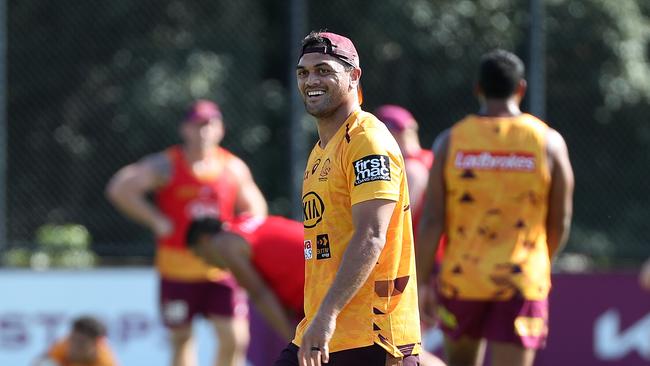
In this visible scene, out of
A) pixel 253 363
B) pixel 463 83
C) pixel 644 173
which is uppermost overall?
pixel 463 83

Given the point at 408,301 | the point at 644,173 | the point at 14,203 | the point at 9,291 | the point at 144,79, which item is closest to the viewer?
the point at 408,301

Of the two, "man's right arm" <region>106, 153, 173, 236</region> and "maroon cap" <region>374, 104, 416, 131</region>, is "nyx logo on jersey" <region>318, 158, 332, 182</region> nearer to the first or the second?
"maroon cap" <region>374, 104, 416, 131</region>

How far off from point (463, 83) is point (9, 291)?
4904 mm

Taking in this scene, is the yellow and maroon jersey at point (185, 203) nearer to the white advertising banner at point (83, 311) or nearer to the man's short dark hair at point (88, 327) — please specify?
the white advertising banner at point (83, 311)

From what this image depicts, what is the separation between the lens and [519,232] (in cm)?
707

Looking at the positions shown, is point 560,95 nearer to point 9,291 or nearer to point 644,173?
point 644,173

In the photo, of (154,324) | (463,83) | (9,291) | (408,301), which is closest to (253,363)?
(154,324)

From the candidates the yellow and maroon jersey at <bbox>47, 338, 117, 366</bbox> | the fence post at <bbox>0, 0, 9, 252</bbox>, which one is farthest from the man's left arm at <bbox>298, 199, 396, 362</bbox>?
the fence post at <bbox>0, 0, 9, 252</bbox>

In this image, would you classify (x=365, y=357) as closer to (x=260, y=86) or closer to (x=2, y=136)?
(x=2, y=136)

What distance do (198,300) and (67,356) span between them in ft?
3.57

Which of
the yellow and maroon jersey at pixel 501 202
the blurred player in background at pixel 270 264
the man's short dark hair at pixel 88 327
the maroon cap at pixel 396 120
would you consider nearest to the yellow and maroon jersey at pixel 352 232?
the blurred player in background at pixel 270 264

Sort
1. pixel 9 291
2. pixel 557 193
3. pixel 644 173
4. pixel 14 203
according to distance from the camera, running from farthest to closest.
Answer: pixel 644 173, pixel 14 203, pixel 9 291, pixel 557 193

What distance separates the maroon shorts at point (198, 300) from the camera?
10484mm

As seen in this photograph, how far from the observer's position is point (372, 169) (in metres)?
4.81
